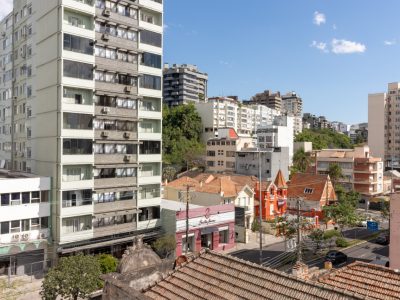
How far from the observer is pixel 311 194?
64125 millimetres

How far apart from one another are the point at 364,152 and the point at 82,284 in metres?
77.2

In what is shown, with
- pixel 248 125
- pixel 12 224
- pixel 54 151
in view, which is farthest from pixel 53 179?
pixel 248 125

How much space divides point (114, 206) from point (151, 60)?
17222 mm

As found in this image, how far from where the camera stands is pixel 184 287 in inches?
563

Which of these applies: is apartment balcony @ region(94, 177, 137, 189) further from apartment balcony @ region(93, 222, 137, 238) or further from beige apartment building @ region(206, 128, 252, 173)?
beige apartment building @ region(206, 128, 252, 173)

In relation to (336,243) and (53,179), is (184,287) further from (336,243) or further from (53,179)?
(336,243)

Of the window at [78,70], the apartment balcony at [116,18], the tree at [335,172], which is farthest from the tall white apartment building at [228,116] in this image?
the window at [78,70]

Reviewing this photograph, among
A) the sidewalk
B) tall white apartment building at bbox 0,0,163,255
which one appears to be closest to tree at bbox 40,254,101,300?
tall white apartment building at bbox 0,0,163,255

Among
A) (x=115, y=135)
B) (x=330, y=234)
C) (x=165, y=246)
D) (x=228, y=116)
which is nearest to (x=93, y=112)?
(x=115, y=135)

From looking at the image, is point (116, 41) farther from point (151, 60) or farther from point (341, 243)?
point (341, 243)

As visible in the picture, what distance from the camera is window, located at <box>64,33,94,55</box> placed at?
35562 millimetres

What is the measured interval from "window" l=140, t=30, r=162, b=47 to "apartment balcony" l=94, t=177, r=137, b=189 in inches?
619

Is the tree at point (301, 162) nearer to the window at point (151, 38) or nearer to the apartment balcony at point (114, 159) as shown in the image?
the window at point (151, 38)

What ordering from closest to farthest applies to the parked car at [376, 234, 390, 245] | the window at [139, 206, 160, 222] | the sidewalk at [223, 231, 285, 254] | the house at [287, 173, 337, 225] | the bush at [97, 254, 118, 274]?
the bush at [97, 254, 118, 274], the window at [139, 206, 160, 222], the sidewalk at [223, 231, 285, 254], the parked car at [376, 234, 390, 245], the house at [287, 173, 337, 225]
